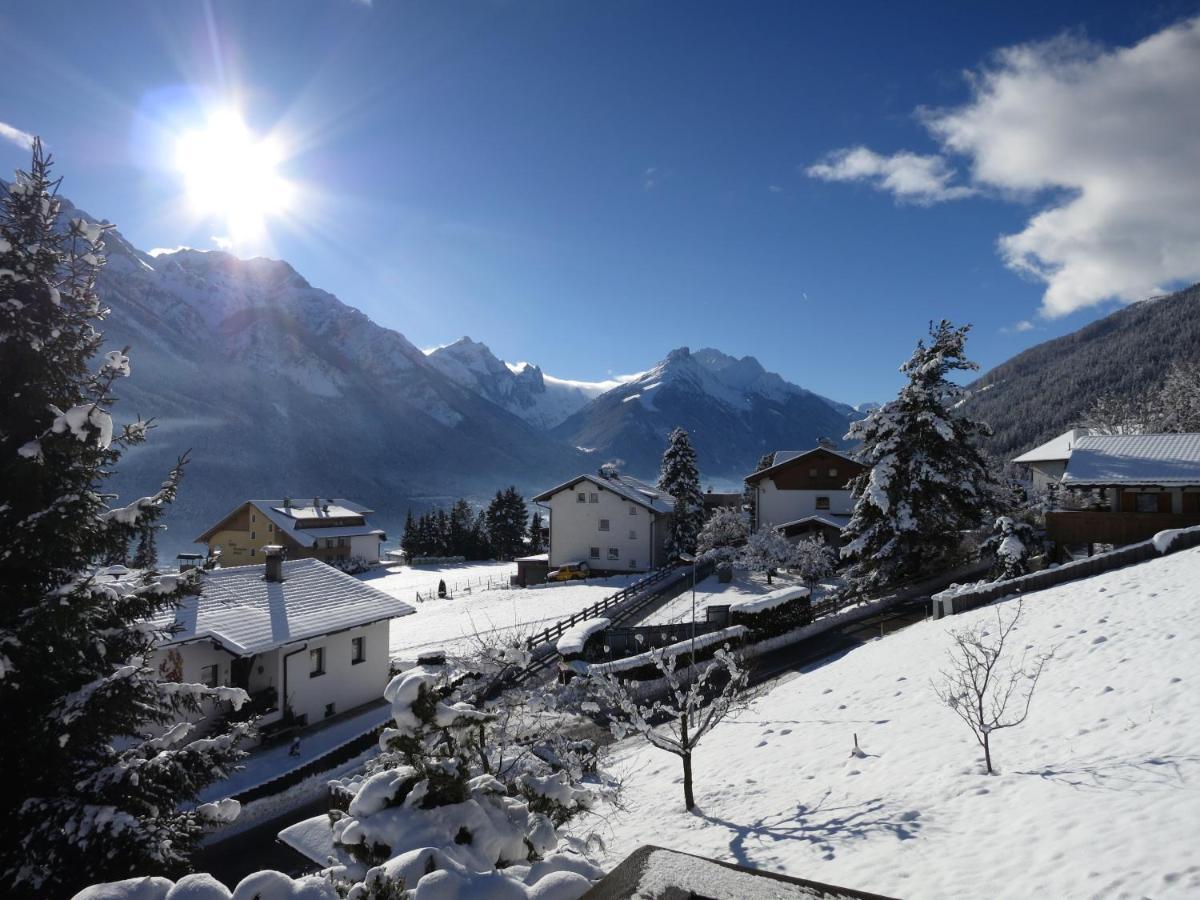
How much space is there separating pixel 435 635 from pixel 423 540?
49253mm

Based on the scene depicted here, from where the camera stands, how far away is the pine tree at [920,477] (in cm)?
2959

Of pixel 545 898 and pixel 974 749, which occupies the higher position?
pixel 545 898

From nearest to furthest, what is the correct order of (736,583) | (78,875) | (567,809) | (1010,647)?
(567,809) → (78,875) → (1010,647) → (736,583)

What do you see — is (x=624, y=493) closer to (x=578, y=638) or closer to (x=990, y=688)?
(x=578, y=638)

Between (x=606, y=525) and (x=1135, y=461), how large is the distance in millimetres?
35705

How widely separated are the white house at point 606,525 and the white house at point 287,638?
95.4ft

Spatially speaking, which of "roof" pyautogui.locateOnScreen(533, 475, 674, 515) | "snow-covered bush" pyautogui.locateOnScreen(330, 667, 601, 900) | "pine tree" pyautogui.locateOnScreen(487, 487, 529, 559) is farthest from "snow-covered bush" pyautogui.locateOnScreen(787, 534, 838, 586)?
"pine tree" pyautogui.locateOnScreen(487, 487, 529, 559)

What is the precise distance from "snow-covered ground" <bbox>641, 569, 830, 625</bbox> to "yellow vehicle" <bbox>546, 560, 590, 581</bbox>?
12018mm

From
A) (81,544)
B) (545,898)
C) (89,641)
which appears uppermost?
(81,544)

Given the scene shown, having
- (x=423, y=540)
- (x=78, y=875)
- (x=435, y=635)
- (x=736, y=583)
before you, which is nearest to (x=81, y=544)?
(x=78, y=875)

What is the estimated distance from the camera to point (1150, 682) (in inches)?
452

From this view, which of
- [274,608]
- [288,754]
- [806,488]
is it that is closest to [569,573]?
[806,488]

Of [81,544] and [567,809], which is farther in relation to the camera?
[81,544]

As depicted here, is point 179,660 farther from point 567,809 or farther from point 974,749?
point 974,749
